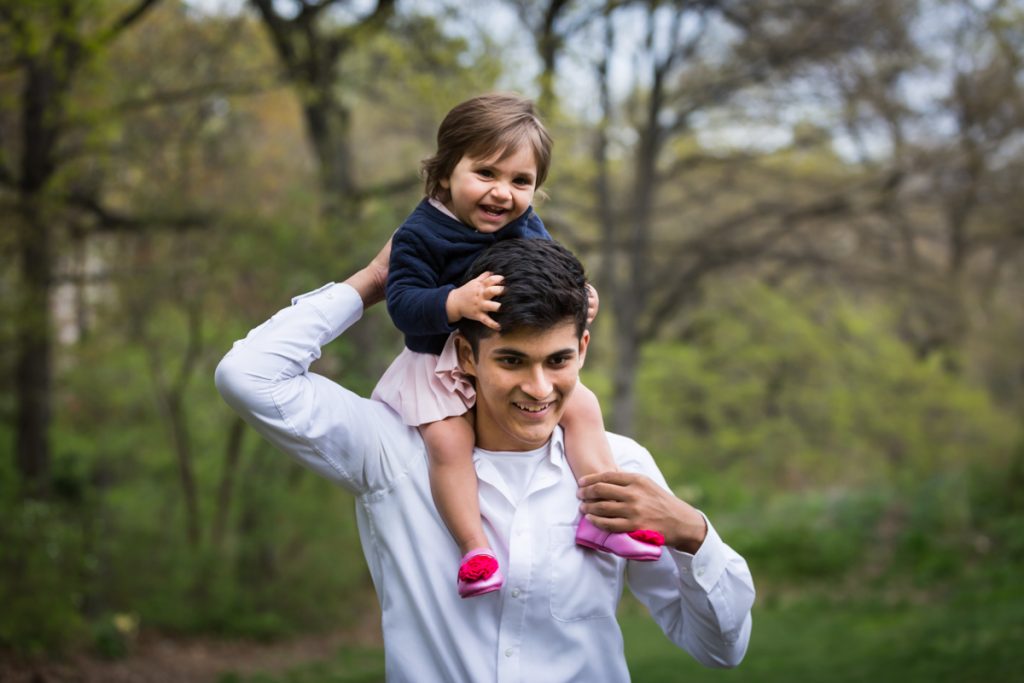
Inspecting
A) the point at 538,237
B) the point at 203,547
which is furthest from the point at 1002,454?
the point at 538,237

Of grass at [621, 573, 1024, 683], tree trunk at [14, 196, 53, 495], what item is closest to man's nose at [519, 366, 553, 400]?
grass at [621, 573, 1024, 683]

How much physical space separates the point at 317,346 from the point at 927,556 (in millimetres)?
10068

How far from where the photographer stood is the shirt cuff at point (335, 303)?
2385 mm

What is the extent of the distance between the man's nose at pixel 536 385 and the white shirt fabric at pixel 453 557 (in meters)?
0.26

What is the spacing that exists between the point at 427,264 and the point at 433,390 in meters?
0.29

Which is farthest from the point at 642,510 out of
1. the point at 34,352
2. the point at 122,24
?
the point at 34,352

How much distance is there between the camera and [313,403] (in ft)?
7.45

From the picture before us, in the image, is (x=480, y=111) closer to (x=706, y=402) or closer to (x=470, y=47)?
(x=470, y=47)

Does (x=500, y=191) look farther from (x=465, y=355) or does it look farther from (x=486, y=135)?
(x=465, y=355)

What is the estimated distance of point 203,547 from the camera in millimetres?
11492

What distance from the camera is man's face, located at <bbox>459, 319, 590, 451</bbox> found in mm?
2221

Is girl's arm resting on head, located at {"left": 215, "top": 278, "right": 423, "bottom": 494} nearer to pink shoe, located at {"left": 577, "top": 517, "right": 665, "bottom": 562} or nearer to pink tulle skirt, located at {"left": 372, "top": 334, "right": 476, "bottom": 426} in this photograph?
pink tulle skirt, located at {"left": 372, "top": 334, "right": 476, "bottom": 426}

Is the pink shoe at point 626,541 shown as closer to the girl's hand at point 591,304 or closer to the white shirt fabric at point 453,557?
the white shirt fabric at point 453,557

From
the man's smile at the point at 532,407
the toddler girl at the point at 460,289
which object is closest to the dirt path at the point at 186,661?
the toddler girl at the point at 460,289
